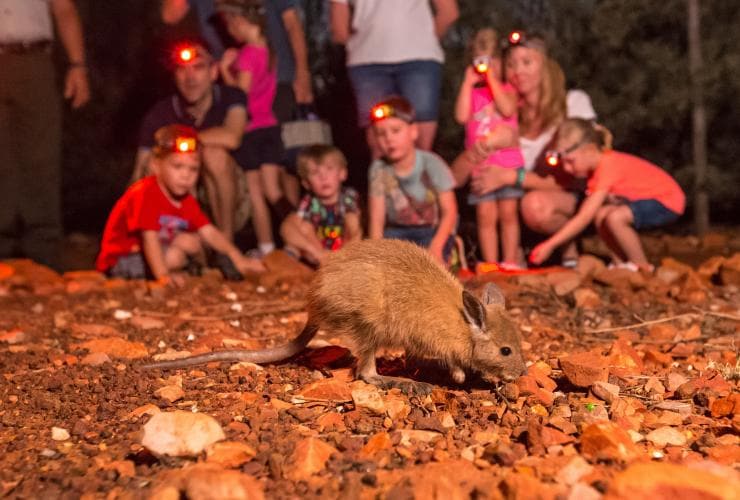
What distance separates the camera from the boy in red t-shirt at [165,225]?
699 cm

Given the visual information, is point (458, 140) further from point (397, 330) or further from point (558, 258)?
point (397, 330)

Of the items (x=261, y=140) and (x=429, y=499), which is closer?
(x=429, y=499)

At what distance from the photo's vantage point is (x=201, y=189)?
8047mm

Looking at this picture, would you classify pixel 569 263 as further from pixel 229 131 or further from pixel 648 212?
pixel 229 131

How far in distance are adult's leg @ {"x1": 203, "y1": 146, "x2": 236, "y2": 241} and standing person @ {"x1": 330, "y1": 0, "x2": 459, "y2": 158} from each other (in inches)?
57.8

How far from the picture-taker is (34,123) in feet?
25.0

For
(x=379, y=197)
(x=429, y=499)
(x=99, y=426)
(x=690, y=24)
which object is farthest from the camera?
(x=690, y=24)

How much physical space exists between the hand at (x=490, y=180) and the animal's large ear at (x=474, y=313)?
3897 millimetres

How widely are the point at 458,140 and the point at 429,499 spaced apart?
6939 millimetres

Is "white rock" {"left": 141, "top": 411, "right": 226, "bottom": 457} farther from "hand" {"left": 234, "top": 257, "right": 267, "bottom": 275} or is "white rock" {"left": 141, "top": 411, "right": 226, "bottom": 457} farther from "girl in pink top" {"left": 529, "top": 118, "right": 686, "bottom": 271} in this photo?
"girl in pink top" {"left": 529, "top": 118, "right": 686, "bottom": 271}

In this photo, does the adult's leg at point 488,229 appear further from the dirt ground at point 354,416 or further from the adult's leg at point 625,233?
the dirt ground at point 354,416

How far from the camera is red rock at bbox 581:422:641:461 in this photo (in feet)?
8.58

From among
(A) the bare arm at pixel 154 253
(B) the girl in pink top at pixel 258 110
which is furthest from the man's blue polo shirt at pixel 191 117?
(A) the bare arm at pixel 154 253

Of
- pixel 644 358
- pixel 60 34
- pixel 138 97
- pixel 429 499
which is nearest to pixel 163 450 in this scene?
pixel 429 499
